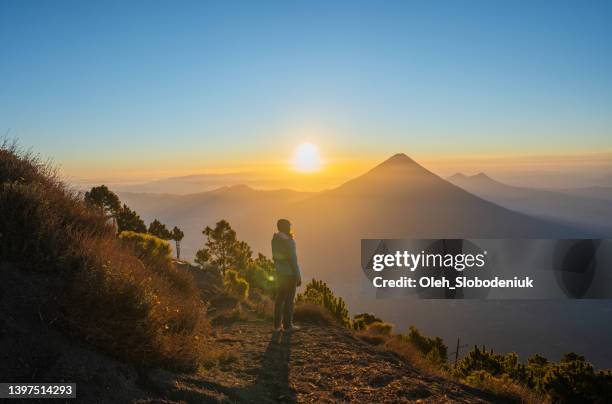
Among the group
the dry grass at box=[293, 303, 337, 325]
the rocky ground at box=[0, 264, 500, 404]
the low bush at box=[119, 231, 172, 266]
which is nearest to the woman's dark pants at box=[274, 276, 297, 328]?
the rocky ground at box=[0, 264, 500, 404]

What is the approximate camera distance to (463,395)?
7344mm

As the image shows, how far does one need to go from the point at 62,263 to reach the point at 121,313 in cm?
124

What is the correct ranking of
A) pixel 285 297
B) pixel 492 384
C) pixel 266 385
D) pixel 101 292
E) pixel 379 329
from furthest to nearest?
pixel 379 329
pixel 285 297
pixel 492 384
pixel 266 385
pixel 101 292

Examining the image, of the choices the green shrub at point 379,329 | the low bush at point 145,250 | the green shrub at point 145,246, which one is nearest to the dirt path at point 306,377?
the low bush at point 145,250

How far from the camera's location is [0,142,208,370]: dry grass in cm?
532

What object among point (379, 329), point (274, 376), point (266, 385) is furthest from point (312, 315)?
point (379, 329)

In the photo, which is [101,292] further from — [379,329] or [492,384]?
[379,329]

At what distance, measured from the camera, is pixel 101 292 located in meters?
5.49

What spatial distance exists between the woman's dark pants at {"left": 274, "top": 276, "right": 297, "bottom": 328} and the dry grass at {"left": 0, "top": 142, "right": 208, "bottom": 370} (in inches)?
98.2

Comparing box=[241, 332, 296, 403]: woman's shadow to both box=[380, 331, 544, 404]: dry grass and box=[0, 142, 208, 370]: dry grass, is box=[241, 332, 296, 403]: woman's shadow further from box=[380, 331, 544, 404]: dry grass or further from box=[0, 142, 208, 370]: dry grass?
box=[380, 331, 544, 404]: dry grass

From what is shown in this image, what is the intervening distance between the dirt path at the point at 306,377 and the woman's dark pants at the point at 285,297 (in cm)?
42

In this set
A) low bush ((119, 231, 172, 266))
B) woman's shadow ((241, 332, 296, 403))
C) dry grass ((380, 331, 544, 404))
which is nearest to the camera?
woman's shadow ((241, 332, 296, 403))

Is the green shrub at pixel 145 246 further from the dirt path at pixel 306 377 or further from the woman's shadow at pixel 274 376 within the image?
the woman's shadow at pixel 274 376

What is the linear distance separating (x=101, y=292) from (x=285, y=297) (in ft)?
16.9
